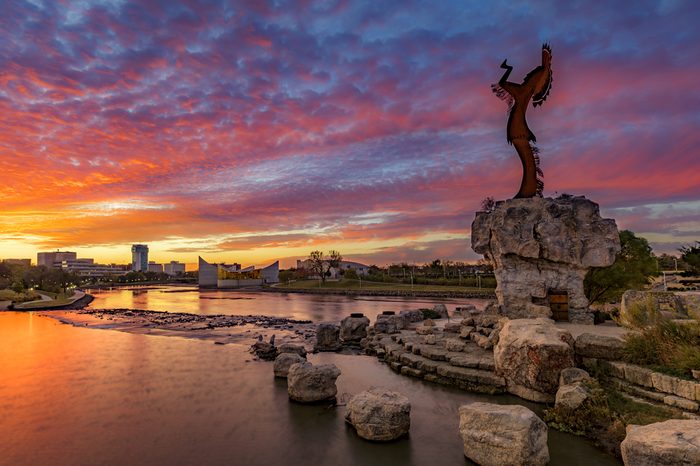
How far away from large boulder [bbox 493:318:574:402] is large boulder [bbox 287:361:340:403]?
16.3 ft

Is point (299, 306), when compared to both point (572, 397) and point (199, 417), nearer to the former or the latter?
point (199, 417)

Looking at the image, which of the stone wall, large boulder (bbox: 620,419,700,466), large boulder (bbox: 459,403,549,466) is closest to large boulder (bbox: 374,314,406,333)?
the stone wall

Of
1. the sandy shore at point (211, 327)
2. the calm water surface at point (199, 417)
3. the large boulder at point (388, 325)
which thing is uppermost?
the large boulder at point (388, 325)

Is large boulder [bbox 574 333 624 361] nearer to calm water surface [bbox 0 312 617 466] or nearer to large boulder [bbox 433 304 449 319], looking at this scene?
calm water surface [bbox 0 312 617 466]

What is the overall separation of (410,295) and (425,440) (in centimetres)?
4926

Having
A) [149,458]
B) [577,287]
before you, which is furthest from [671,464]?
→ [577,287]

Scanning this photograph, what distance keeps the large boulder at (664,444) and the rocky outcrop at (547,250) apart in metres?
9.90

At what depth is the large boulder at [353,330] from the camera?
826 inches

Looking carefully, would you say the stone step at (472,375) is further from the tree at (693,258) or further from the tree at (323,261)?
the tree at (323,261)

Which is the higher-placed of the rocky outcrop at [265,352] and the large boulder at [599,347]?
the large boulder at [599,347]

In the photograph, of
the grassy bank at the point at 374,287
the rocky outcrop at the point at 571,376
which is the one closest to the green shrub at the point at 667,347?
the rocky outcrop at the point at 571,376

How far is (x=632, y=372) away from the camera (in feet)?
31.7

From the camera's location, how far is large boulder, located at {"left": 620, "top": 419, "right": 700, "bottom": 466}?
5504 millimetres

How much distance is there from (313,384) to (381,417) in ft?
10.4
